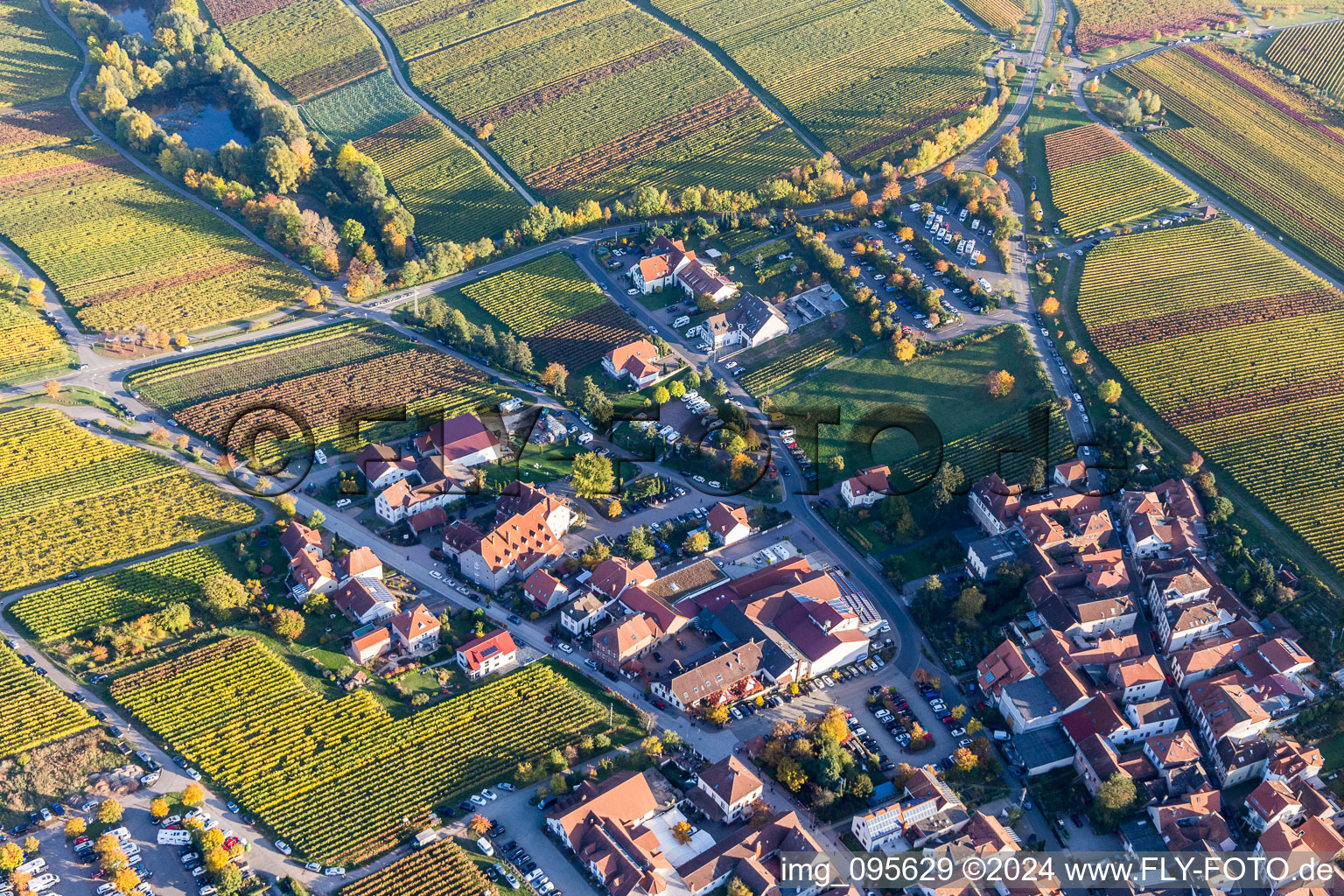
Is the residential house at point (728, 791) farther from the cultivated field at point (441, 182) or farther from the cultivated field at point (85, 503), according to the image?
the cultivated field at point (441, 182)

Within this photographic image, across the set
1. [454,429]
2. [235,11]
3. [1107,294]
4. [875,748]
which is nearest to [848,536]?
[875,748]

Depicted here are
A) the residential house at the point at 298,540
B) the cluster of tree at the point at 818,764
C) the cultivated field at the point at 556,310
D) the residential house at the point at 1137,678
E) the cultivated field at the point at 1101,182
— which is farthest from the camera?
the cultivated field at the point at 1101,182

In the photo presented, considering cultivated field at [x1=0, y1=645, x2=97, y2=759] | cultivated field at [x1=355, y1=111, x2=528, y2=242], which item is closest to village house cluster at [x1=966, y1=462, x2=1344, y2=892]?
cultivated field at [x1=0, y1=645, x2=97, y2=759]

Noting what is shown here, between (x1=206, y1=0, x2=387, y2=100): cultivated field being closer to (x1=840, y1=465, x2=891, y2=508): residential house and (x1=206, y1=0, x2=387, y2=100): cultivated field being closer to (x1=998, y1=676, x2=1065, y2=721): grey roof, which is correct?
(x1=840, y1=465, x2=891, y2=508): residential house

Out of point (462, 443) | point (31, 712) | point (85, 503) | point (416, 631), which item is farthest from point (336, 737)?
point (85, 503)

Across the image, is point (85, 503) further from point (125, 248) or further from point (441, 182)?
point (441, 182)

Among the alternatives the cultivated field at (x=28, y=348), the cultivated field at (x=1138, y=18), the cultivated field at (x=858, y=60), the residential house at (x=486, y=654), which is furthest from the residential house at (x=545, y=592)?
the cultivated field at (x=1138, y=18)

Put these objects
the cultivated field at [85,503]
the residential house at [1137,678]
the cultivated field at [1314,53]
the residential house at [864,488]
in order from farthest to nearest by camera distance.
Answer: the cultivated field at [1314,53]
the residential house at [864,488]
the cultivated field at [85,503]
the residential house at [1137,678]
